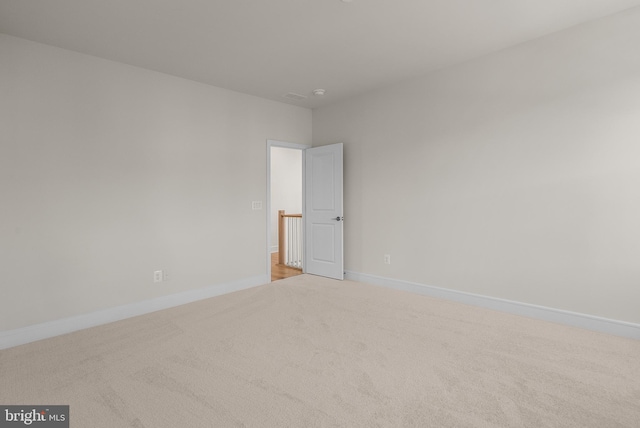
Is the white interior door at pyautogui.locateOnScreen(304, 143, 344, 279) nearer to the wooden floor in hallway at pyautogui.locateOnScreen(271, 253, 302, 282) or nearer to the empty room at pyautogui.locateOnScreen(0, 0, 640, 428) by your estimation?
the wooden floor in hallway at pyautogui.locateOnScreen(271, 253, 302, 282)

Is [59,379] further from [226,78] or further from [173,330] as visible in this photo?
[226,78]

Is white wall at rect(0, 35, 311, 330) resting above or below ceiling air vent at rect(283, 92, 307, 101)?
below

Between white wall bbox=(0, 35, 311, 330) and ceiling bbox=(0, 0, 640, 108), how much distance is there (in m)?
0.32

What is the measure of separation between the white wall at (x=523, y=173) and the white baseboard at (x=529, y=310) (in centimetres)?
7

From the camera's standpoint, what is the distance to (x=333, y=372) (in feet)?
7.22

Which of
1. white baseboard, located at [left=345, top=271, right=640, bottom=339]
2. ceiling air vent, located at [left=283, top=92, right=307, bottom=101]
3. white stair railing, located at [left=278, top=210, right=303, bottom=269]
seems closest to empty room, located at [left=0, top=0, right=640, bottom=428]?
white baseboard, located at [left=345, top=271, right=640, bottom=339]

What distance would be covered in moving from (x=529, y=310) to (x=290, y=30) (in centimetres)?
352

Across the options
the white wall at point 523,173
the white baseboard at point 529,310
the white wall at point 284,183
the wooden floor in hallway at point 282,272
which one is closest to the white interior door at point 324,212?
the wooden floor in hallway at point 282,272

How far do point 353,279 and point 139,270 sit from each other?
282 centimetres

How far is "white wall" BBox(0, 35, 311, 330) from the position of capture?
9.21 feet

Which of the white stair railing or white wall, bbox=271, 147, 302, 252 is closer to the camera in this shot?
the white stair railing

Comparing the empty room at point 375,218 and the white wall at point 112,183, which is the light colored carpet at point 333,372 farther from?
the white wall at point 112,183

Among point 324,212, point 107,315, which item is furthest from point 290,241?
point 107,315

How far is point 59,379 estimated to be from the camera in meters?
2.14
